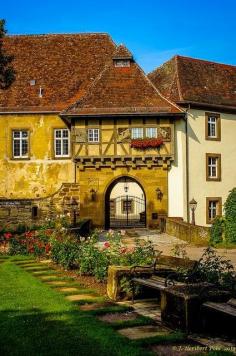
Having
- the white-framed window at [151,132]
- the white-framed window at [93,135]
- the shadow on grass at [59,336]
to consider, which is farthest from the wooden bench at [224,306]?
the white-framed window at [93,135]

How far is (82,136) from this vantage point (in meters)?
26.9

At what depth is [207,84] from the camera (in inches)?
1211

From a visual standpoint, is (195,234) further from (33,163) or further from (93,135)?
(33,163)

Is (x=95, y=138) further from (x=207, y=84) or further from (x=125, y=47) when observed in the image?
(x=207, y=84)

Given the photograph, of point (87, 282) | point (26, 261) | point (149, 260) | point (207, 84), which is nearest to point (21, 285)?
point (87, 282)

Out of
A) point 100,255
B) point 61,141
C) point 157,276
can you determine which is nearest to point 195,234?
point 61,141

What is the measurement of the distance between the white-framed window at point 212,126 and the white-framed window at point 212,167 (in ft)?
4.53

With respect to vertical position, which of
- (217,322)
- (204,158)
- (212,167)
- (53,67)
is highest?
(53,67)

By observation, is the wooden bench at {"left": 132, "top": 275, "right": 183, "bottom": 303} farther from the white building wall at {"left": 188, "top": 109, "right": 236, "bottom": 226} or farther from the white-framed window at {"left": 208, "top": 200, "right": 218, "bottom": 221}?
the white-framed window at {"left": 208, "top": 200, "right": 218, "bottom": 221}

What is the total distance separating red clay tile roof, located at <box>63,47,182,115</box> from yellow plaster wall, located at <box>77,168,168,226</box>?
10.5ft

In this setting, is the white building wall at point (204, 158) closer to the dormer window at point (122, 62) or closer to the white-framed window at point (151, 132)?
the white-framed window at point (151, 132)

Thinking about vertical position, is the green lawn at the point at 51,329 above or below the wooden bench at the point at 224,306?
below

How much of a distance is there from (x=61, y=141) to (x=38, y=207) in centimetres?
444

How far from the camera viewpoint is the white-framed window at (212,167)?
29344mm
